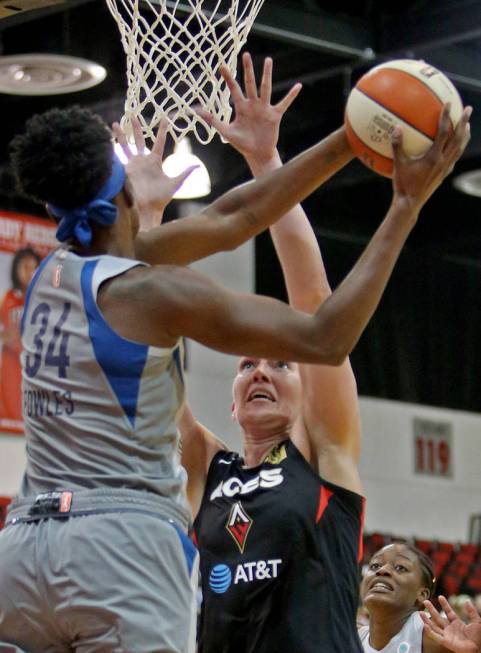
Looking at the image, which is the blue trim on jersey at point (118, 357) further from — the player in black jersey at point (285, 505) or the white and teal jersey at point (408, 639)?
the white and teal jersey at point (408, 639)

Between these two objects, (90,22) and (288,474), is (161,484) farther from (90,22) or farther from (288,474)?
(90,22)

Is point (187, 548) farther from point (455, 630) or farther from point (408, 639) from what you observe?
point (408, 639)

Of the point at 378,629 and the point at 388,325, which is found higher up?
the point at 388,325

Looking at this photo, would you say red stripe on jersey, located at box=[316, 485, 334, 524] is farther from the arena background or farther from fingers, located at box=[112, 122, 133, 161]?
the arena background

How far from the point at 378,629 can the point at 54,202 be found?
9.43ft

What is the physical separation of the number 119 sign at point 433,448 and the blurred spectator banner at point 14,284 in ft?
16.3

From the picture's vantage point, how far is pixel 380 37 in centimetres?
967

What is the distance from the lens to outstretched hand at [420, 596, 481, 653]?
4816 millimetres

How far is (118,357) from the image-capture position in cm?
288

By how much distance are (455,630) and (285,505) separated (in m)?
1.23

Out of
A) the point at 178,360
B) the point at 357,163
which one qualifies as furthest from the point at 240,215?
the point at 357,163

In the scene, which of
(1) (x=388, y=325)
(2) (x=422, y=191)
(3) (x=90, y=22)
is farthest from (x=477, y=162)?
(2) (x=422, y=191)

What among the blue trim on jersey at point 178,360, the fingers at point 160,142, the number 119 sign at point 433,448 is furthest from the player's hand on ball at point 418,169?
the number 119 sign at point 433,448

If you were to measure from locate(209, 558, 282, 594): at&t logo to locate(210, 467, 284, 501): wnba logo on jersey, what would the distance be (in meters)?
0.23
